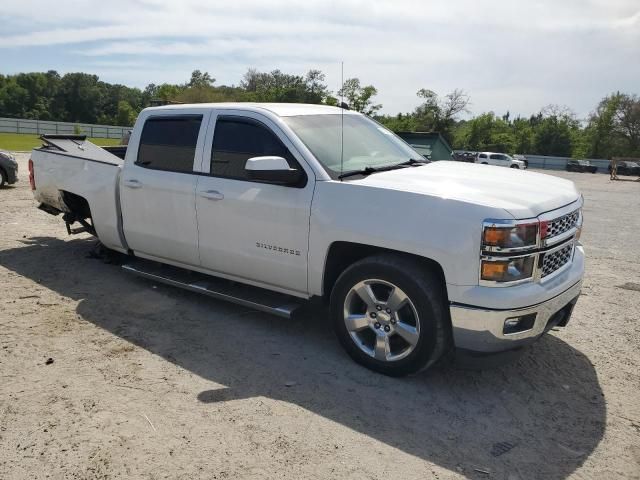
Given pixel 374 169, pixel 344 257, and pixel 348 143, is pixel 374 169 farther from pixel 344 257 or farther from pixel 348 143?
pixel 344 257

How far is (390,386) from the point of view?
370 centimetres

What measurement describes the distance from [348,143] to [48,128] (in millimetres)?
76393

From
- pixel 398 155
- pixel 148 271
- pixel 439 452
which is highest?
pixel 398 155

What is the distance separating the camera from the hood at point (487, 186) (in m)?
3.38

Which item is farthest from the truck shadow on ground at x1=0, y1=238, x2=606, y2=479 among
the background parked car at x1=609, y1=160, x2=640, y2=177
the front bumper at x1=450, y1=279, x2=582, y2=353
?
the background parked car at x1=609, y1=160, x2=640, y2=177

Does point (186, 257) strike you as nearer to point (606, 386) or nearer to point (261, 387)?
point (261, 387)

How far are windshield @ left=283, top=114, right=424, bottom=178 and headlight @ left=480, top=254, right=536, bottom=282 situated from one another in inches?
53.7

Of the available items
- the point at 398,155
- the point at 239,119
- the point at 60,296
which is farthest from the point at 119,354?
the point at 398,155

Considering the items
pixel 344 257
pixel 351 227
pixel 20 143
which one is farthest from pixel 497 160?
pixel 351 227

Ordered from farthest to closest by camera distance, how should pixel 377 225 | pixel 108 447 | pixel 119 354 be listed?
pixel 119 354, pixel 377 225, pixel 108 447

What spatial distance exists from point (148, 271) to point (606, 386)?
429cm

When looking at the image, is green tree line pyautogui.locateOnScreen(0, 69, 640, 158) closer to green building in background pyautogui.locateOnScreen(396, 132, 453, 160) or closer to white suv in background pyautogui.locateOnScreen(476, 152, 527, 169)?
white suv in background pyautogui.locateOnScreen(476, 152, 527, 169)

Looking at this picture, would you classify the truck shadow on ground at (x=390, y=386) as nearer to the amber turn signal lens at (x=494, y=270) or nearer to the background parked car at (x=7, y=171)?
the amber turn signal lens at (x=494, y=270)

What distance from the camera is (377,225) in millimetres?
3646
